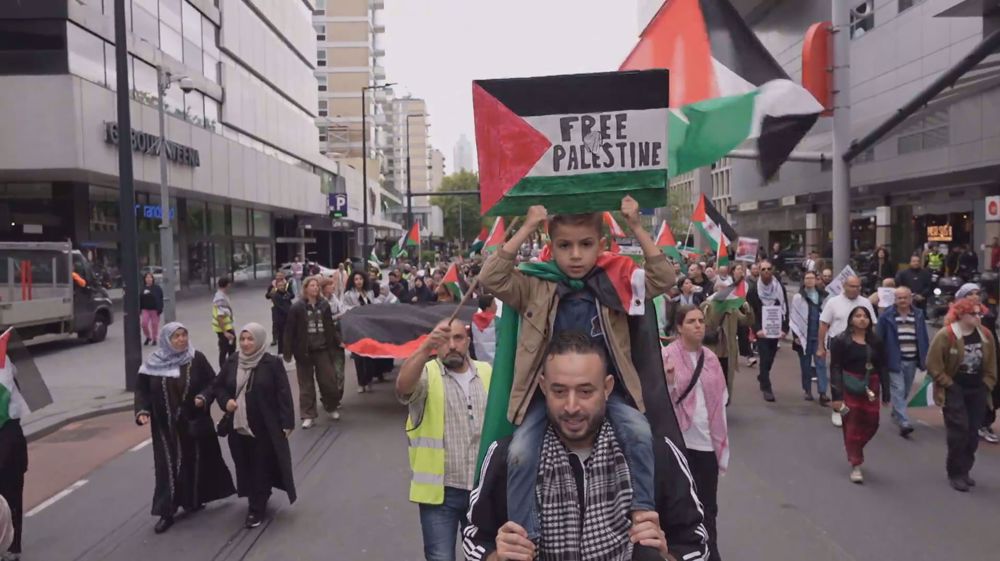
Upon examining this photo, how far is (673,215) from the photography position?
63.1 meters

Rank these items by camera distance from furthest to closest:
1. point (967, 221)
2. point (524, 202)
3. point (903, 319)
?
point (967, 221) → point (903, 319) → point (524, 202)

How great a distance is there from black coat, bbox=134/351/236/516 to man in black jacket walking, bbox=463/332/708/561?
186 inches

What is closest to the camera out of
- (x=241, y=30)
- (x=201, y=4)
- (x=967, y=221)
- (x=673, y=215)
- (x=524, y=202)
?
(x=524, y=202)

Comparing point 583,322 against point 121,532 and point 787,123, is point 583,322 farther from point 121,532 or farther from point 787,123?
point 121,532

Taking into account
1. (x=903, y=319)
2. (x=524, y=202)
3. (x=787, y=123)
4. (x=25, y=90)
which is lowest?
(x=903, y=319)

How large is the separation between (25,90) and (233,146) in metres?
12.7

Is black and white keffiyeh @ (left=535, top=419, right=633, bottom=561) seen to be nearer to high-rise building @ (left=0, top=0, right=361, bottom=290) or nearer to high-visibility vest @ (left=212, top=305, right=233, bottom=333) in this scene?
high-visibility vest @ (left=212, top=305, right=233, bottom=333)

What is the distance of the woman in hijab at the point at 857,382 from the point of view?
7.26 m

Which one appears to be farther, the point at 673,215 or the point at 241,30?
the point at 673,215

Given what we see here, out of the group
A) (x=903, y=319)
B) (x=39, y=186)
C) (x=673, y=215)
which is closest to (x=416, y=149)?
(x=673, y=215)

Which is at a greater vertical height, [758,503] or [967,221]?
[967,221]

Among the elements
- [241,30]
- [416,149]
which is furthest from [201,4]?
[416,149]

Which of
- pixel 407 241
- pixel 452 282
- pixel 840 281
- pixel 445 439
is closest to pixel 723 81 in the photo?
pixel 445 439

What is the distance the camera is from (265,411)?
21.5ft
